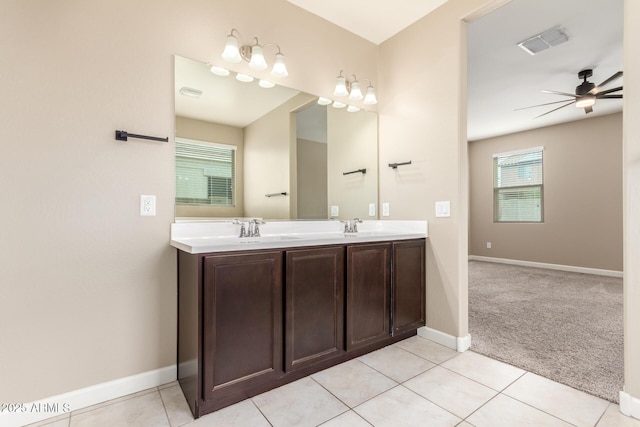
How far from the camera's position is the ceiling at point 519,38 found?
7.93 ft

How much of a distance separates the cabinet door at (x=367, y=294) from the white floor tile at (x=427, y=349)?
9.2 inches

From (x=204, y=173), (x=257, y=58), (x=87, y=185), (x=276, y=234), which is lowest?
(x=276, y=234)

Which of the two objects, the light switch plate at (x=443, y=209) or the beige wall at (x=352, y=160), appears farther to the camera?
the beige wall at (x=352, y=160)

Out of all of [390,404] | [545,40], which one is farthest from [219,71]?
[545,40]

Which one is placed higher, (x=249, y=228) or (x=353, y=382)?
(x=249, y=228)

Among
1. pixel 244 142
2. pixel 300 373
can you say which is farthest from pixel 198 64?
pixel 300 373

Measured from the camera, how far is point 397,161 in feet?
8.99

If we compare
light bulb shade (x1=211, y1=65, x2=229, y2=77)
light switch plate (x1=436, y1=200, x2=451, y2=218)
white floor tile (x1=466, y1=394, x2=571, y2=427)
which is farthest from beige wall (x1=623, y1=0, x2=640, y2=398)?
light bulb shade (x1=211, y1=65, x2=229, y2=77)

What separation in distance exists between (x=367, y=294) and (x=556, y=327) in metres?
1.94

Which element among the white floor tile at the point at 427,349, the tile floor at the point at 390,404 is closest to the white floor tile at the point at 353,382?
the tile floor at the point at 390,404

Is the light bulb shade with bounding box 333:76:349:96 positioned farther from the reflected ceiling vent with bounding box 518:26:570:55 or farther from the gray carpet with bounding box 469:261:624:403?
the gray carpet with bounding box 469:261:624:403

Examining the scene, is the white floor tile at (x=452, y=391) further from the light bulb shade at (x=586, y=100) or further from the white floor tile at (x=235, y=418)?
the light bulb shade at (x=586, y=100)

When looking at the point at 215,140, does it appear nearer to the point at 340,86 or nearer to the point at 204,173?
the point at 204,173

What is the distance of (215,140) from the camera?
210 centimetres
